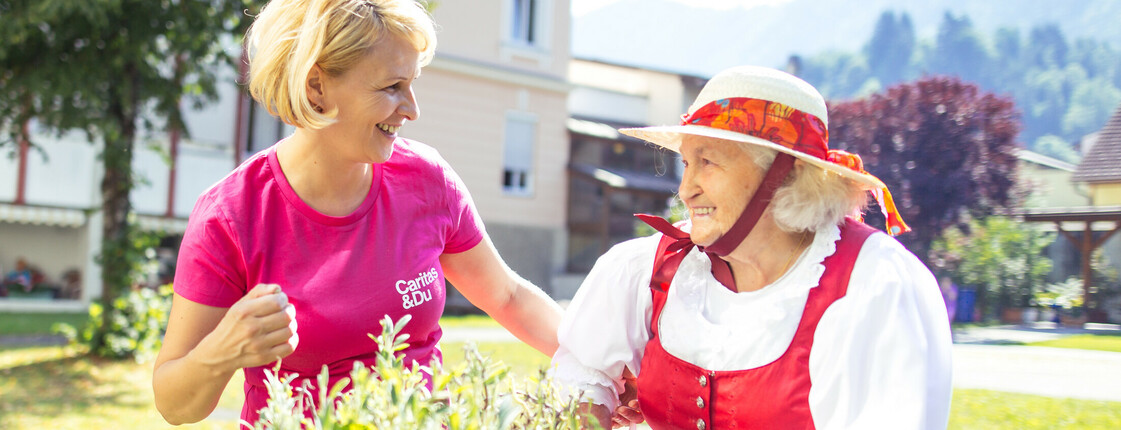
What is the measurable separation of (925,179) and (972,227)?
2.56 metres

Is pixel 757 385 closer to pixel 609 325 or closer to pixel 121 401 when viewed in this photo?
pixel 609 325

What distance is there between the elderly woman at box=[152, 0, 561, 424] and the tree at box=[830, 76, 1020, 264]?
231 inches

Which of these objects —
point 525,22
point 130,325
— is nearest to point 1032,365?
point 130,325

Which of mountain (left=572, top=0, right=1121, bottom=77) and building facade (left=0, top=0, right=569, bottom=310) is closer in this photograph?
mountain (left=572, top=0, right=1121, bottom=77)

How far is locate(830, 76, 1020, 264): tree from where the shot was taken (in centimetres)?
826

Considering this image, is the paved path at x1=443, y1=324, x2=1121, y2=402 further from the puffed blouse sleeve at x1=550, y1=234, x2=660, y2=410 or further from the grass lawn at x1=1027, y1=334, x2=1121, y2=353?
the puffed blouse sleeve at x1=550, y1=234, x2=660, y2=410

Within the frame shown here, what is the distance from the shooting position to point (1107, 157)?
341 cm

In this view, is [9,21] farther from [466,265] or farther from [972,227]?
[972,227]

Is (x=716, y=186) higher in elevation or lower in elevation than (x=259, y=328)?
higher

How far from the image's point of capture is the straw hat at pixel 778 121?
2.07m

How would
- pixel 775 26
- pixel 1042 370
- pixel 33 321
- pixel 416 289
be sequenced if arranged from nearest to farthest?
pixel 416 289
pixel 1042 370
pixel 33 321
pixel 775 26

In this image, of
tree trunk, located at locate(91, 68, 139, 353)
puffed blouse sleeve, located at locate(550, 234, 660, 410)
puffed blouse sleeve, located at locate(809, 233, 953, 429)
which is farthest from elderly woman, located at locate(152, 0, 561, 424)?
tree trunk, located at locate(91, 68, 139, 353)

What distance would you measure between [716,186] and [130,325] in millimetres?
8613

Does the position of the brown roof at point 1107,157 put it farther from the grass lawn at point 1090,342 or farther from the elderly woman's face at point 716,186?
the elderly woman's face at point 716,186
